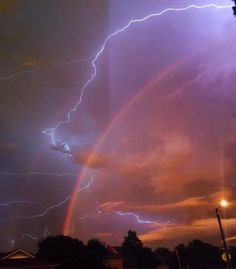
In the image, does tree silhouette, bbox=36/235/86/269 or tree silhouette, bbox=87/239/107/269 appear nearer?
tree silhouette, bbox=87/239/107/269

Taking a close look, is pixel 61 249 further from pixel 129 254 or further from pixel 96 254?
pixel 129 254

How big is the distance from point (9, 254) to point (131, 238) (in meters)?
70.1

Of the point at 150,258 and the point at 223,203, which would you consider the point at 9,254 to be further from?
the point at 150,258

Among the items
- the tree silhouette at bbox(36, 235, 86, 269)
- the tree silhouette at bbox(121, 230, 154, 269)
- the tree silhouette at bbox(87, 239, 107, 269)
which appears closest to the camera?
the tree silhouette at bbox(87, 239, 107, 269)

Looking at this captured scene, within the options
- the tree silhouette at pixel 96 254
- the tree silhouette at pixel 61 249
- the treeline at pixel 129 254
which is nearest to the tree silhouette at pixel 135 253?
the treeline at pixel 129 254

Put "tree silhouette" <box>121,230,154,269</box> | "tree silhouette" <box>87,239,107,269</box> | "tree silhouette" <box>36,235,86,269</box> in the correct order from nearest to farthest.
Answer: "tree silhouette" <box>87,239,107,269</box>, "tree silhouette" <box>36,235,86,269</box>, "tree silhouette" <box>121,230,154,269</box>

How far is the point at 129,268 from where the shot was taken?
77.8 metres

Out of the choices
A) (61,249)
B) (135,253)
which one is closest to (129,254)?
(135,253)

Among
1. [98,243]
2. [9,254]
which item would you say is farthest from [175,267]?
[9,254]

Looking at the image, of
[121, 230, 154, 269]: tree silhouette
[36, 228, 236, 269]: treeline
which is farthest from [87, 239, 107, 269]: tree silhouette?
[121, 230, 154, 269]: tree silhouette

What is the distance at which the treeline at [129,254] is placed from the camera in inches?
1965

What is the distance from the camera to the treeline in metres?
49.9

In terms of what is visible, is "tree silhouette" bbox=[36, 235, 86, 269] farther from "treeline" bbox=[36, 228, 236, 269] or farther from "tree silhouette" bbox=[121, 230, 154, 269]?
"tree silhouette" bbox=[121, 230, 154, 269]

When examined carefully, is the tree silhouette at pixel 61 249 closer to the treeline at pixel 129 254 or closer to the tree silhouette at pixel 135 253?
the treeline at pixel 129 254
